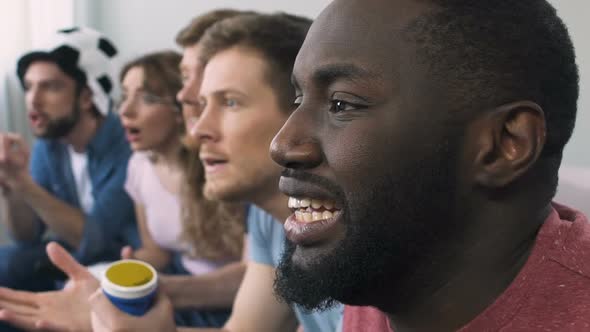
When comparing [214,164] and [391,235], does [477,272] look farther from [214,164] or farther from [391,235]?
[214,164]

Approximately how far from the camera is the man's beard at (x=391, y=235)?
0.49 metres

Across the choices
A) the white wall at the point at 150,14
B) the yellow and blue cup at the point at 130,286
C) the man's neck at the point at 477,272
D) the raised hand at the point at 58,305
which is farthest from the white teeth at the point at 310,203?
the white wall at the point at 150,14

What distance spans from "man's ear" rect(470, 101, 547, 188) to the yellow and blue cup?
1.74 feet

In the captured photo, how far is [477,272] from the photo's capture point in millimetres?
516

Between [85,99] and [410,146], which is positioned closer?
[410,146]

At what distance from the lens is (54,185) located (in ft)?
6.14

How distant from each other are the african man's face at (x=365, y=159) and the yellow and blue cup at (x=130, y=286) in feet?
1.26

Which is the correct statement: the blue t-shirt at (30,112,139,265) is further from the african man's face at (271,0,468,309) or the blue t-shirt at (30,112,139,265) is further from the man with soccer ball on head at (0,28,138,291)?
the african man's face at (271,0,468,309)

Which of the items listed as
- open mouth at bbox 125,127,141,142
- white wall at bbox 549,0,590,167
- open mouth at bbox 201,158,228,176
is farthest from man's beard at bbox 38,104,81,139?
white wall at bbox 549,0,590,167

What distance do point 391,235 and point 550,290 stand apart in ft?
0.44

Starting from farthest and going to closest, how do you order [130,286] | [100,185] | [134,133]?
[100,185], [134,133], [130,286]

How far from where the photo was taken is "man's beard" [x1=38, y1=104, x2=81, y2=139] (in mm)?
1872

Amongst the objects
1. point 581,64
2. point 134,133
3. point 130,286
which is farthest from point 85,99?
point 581,64

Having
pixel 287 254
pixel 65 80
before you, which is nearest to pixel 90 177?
pixel 65 80
